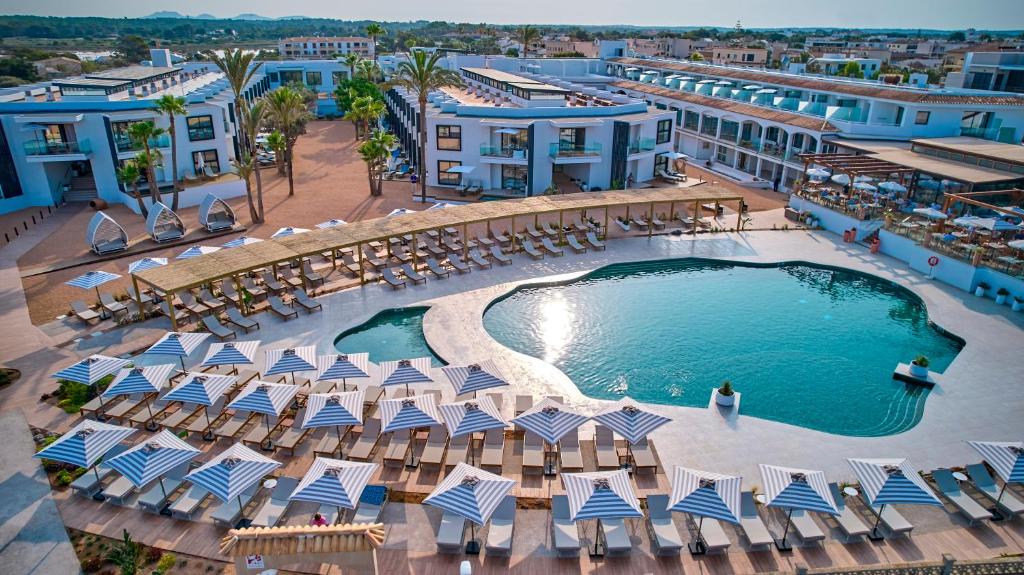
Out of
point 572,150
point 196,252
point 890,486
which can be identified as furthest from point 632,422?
point 572,150

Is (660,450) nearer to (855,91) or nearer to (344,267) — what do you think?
(344,267)

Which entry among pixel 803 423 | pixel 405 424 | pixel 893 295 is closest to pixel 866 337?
pixel 893 295

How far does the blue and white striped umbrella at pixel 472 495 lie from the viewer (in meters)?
13.2

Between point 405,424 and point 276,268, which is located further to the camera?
point 276,268

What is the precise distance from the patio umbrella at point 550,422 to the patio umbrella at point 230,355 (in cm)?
930

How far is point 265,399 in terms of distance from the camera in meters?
17.0

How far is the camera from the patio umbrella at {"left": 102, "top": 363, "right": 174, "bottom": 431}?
17.8m

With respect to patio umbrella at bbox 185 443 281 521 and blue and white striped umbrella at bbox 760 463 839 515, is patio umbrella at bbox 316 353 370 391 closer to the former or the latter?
patio umbrella at bbox 185 443 281 521

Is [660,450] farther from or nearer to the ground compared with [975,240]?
nearer to the ground

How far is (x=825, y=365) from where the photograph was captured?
21.8 metres

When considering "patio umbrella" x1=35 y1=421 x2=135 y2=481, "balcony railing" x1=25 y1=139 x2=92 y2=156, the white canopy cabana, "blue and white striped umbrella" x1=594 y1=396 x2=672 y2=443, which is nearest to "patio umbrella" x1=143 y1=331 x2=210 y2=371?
"patio umbrella" x1=35 y1=421 x2=135 y2=481

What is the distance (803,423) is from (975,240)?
19.0 meters

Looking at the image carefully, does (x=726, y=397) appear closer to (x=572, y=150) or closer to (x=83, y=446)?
(x=83, y=446)

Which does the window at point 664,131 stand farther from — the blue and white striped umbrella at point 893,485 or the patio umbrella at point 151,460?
the patio umbrella at point 151,460
